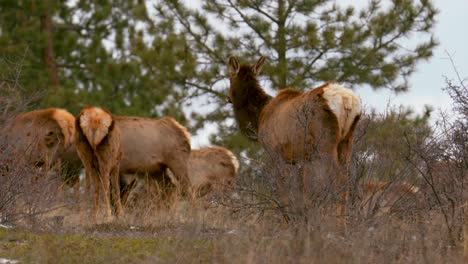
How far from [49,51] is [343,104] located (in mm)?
17571

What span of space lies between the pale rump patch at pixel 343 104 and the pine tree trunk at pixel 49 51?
54.7 feet

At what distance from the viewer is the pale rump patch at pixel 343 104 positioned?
11.5m

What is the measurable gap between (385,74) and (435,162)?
14.3 meters

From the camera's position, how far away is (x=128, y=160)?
56.4 ft

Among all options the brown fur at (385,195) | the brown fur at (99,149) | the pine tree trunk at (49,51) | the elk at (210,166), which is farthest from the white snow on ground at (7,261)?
the pine tree trunk at (49,51)

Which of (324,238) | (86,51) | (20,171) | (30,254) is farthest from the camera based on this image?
(86,51)

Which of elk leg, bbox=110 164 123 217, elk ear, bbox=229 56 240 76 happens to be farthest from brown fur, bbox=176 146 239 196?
elk ear, bbox=229 56 240 76

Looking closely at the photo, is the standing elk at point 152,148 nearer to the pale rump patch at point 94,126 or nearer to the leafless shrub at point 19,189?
the pale rump patch at point 94,126

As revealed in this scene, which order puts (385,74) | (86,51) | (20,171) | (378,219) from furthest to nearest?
(86,51) → (385,74) → (20,171) → (378,219)

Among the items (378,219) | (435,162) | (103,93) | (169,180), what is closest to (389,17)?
(103,93)

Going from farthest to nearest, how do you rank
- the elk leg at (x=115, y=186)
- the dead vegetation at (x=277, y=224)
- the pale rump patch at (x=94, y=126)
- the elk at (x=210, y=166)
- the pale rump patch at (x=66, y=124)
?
1. the elk at (x=210, y=166)
2. the pale rump patch at (x=66, y=124)
3. the elk leg at (x=115, y=186)
4. the pale rump patch at (x=94, y=126)
5. the dead vegetation at (x=277, y=224)

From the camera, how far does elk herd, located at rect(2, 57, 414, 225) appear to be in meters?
11.6

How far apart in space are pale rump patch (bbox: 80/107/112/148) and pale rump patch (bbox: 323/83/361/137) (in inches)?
182

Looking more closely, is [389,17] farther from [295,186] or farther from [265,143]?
[295,186]
